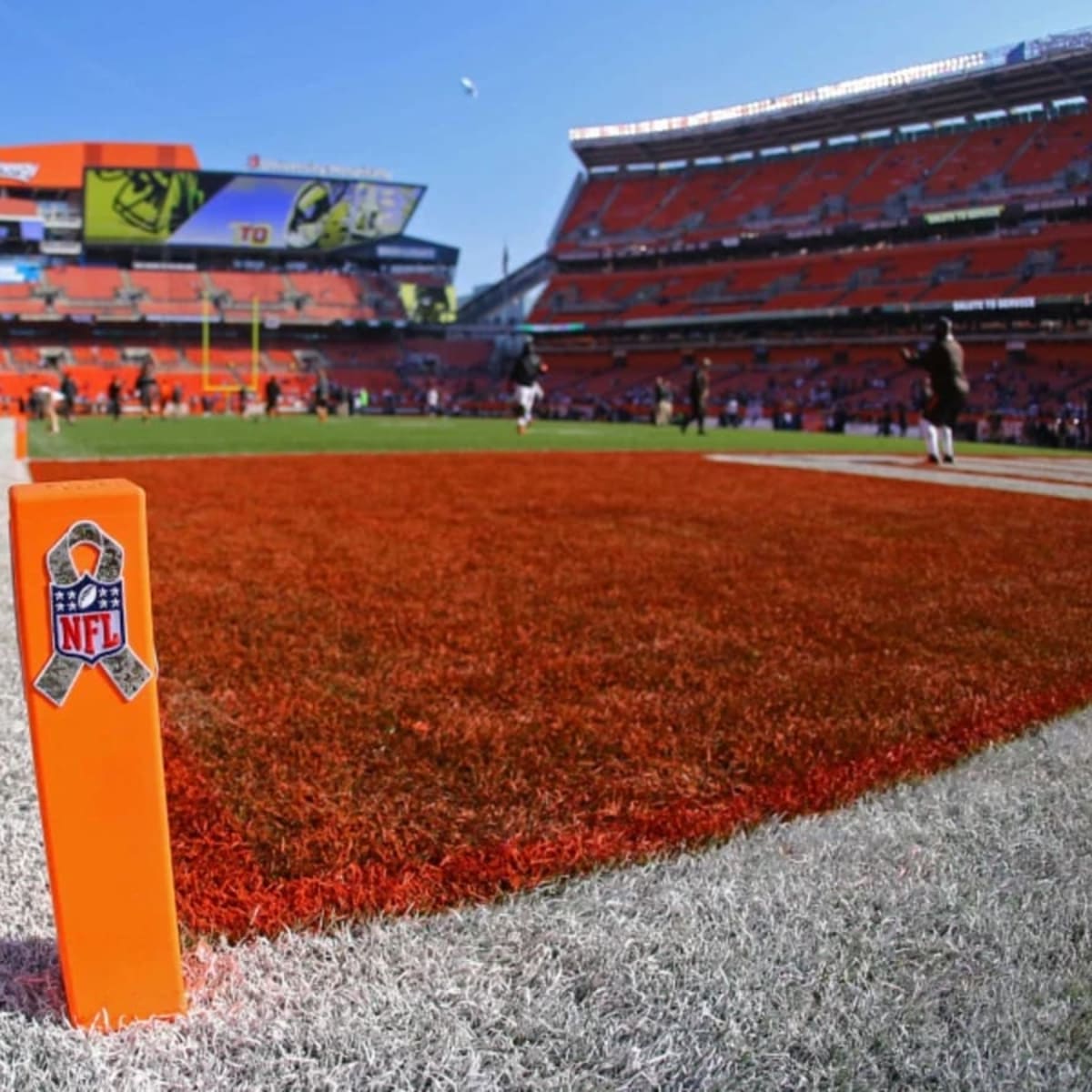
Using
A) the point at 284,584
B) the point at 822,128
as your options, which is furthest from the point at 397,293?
the point at 284,584

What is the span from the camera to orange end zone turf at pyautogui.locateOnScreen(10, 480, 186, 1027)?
1.47 m

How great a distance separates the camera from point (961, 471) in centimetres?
1452

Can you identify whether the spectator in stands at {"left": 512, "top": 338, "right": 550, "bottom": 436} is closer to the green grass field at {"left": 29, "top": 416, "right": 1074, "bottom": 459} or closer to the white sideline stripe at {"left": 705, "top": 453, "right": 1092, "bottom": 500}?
the green grass field at {"left": 29, "top": 416, "right": 1074, "bottom": 459}

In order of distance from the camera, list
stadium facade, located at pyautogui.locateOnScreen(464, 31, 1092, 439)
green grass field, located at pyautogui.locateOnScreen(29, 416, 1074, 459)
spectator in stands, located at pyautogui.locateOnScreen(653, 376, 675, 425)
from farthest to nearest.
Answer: stadium facade, located at pyautogui.locateOnScreen(464, 31, 1092, 439)
spectator in stands, located at pyautogui.locateOnScreen(653, 376, 675, 425)
green grass field, located at pyautogui.locateOnScreen(29, 416, 1074, 459)

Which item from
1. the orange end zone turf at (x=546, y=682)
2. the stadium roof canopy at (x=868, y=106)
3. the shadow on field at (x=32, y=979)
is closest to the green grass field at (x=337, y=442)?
the orange end zone turf at (x=546, y=682)

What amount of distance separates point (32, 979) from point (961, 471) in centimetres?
1466

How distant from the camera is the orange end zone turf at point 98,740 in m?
1.47

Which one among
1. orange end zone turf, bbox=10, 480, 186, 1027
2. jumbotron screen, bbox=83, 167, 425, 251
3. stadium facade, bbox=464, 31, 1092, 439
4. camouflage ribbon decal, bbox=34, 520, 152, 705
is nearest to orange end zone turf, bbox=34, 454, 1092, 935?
orange end zone turf, bbox=10, 480, 186, 1027

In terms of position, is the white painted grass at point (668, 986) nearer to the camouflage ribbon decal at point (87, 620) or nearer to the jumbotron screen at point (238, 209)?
the camouflage ribbon decal at point (87, 620)

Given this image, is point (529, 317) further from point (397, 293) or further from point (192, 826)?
point (192, 826)

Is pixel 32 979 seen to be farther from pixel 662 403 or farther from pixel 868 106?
pixel 868 106

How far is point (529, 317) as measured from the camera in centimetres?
6412

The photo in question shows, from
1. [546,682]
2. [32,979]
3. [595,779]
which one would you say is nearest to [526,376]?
[546,682]

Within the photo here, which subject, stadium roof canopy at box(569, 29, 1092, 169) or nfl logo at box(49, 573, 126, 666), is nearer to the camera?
nfl logo at box(49, 573, 126, 666)
